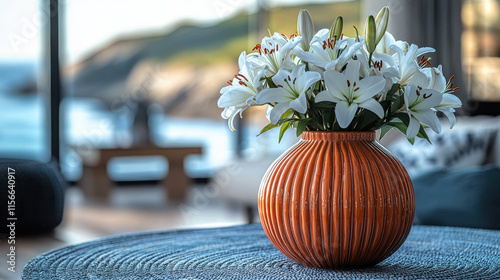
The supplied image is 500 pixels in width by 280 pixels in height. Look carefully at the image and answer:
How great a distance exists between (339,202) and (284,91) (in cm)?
20

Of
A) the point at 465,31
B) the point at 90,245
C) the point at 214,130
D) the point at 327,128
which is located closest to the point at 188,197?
the point at 214,130

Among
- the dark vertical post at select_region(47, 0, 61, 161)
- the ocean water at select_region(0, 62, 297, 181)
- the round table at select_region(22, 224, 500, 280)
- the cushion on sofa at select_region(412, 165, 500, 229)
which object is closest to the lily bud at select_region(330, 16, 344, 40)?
the round table at select_region(22, 224, 500, 280)

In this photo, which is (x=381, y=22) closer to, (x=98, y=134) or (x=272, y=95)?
(x=272, y=95)

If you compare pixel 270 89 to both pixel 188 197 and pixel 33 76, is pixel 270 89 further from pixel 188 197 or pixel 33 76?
pixel 33 76

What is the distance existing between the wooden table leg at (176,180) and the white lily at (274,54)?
3.84m

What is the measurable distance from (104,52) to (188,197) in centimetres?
Result: 171

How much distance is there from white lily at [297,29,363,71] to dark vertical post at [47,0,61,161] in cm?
444

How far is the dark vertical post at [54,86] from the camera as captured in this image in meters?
5.23

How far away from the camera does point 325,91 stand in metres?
1.10

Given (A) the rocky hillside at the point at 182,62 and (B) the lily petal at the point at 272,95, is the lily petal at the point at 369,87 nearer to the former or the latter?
(B) the lily petal at the point at 272,95

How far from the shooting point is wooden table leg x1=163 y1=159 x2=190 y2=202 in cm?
498

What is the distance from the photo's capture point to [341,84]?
1.09 meters

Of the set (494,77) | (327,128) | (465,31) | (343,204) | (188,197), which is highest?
(465,31)

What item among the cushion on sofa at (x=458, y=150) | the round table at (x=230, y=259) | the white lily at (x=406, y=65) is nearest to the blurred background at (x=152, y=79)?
the cushion on sofa at (x=458, y=150)
